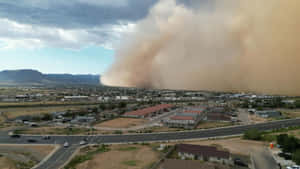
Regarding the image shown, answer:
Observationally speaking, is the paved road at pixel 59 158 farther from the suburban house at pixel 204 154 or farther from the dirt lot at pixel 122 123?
the dirt lot at pixel 122 123

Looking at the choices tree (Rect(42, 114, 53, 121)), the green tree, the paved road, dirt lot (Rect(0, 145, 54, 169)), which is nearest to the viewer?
the paved road

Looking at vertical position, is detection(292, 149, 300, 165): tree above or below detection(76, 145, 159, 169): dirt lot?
above

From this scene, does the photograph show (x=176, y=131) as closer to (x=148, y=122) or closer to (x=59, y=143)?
(x=148, y=122)

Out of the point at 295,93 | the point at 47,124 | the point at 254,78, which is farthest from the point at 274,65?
the point at 47,124

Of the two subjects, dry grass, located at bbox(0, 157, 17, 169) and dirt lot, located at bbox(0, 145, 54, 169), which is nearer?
dry grass, located at bbox(0, 157, 17, 169)

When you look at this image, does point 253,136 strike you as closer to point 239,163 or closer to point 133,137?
point 239,163

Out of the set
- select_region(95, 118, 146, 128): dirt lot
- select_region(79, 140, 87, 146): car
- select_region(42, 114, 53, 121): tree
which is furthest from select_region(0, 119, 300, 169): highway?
select_region(42, 114, 53, 121): tree

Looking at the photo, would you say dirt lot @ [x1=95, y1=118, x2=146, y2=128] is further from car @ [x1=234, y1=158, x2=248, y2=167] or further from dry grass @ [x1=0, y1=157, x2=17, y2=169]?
car @ [x1=234, y1=158, x2=248, y2=167]
